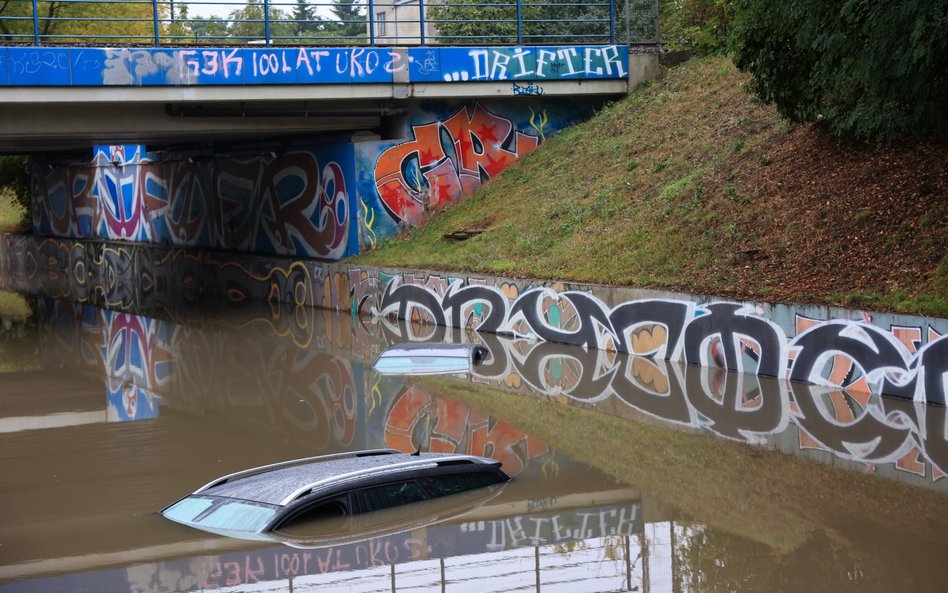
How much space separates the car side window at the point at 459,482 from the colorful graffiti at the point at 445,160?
18340 millimetres

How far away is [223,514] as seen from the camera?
36.6 feet

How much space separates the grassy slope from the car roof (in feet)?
24.3

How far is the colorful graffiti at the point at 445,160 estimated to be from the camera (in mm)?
30250

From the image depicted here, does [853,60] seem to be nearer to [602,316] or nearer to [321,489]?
[602,316]

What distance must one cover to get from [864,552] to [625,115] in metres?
21.5

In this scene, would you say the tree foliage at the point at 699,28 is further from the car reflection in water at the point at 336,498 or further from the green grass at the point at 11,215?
the green grass at the point at 11,215

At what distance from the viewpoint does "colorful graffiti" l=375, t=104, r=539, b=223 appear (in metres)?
30.2

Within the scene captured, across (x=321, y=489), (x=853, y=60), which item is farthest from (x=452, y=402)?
(x=853, y=60)

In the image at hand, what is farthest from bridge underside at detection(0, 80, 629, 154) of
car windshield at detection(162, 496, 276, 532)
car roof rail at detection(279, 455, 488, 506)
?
car roof rail at detection(279, 455, 488, 506)

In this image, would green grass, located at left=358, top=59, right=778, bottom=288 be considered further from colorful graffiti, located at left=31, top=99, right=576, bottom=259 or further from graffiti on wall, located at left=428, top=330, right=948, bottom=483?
graffiti on wall, located at left=428, top=330, right=948, bottom=483

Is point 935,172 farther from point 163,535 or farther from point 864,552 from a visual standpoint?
point 163,535

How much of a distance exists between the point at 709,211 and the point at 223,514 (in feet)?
43.5

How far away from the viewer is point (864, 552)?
10070 mm

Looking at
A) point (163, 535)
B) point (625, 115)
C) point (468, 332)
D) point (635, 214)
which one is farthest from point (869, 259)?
point (625, 115)
